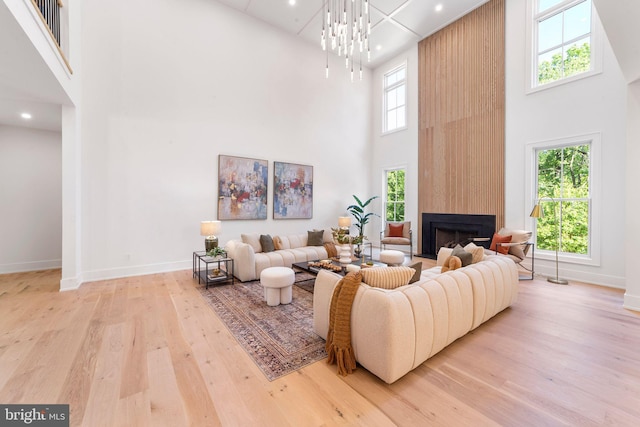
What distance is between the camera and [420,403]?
1667 mm

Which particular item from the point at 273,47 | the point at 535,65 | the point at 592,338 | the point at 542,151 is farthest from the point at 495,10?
the point at 592,338

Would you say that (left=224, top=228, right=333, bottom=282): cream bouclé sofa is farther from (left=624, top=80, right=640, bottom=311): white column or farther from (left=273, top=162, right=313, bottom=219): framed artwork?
(left=624, top=80, right=640, bottom=311): white column

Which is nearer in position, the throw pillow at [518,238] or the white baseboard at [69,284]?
the white baseboard at [69,284]

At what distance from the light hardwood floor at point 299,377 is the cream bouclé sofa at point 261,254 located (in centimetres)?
131

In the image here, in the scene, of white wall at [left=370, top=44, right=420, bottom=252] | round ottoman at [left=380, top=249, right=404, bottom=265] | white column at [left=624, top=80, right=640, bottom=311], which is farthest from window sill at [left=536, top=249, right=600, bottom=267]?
round ottoman at [left=380, top=249, right=404, bottom=265]

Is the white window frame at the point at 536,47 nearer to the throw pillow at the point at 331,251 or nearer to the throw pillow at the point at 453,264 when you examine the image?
the throw pillow at the point at 453,264

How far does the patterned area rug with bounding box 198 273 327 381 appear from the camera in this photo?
7.02 ft

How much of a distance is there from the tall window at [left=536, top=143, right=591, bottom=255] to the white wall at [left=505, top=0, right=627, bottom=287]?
21 cm

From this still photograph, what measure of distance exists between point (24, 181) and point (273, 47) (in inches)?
230

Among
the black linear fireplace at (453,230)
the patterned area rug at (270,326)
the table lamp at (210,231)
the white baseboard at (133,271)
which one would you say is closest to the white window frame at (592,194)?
the black linear fireplace at (453,230)

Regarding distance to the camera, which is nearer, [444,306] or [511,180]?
[444,306]

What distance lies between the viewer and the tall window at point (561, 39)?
439cm

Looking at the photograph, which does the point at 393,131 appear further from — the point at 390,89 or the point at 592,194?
the point at 592,194

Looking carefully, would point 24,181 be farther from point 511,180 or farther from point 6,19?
point 511,180
